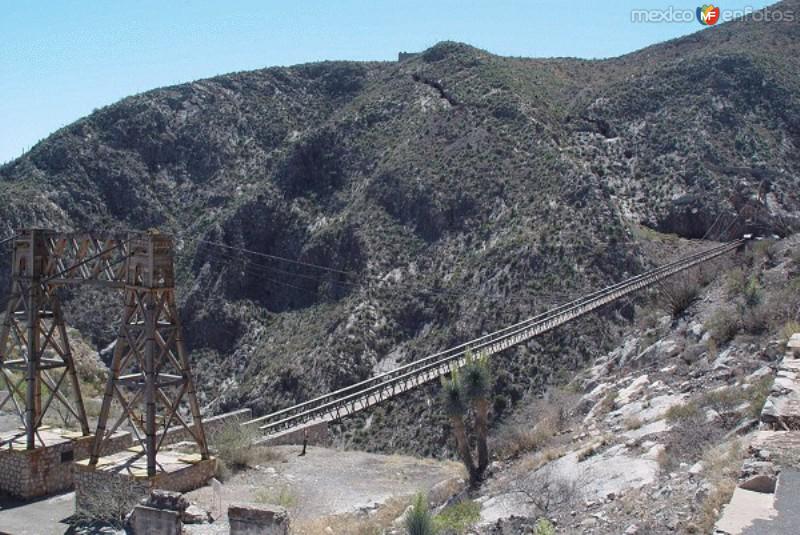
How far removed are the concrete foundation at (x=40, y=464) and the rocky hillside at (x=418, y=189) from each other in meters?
15.1

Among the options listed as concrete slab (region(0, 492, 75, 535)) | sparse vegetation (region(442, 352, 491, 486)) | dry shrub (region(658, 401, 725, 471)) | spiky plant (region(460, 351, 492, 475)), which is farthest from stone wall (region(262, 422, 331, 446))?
dry shrub (region(658, 401, 725, 471))

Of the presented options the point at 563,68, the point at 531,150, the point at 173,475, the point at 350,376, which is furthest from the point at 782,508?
the point at 563,68

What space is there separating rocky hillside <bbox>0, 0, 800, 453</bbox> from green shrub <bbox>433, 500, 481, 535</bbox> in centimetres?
1752

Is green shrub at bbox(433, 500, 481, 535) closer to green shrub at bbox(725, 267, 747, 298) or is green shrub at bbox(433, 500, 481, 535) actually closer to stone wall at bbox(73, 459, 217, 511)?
stone wall at bbox(73, 459, 217, 511)

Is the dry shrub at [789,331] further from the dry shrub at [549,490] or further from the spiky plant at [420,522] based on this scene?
the spiky plant at [420,522]

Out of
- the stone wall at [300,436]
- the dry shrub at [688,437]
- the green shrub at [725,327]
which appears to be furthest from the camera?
the stone wall at [300,436]

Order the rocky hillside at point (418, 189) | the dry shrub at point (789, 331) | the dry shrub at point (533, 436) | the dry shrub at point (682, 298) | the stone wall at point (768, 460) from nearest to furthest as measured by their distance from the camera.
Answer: the stone wall at point (768, 460)
the dry shrub at point (789, 331)
the dry shrub at point (533, 436)
the dry shrub at point (682, 298)
the rocky hillside at point (418, 189)

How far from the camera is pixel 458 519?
9.42m

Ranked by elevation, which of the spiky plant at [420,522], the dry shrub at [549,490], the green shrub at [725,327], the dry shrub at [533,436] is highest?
the green shrub at [725,327]

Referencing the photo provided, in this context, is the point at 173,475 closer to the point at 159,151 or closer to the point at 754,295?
the point at 754,295

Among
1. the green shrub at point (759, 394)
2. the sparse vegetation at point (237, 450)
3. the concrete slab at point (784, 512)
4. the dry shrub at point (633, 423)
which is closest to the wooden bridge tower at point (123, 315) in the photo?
the sparse vegetation at point (237, 450)

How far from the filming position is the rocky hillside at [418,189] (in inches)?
1475

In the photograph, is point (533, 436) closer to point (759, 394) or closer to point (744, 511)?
point (759, 394)

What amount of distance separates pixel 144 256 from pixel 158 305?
0.86 m
